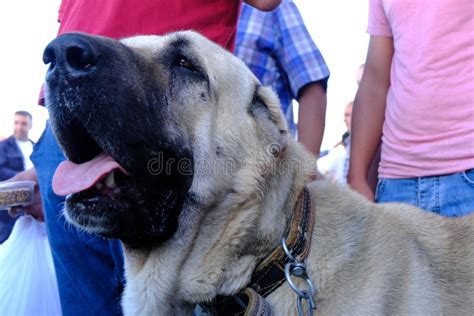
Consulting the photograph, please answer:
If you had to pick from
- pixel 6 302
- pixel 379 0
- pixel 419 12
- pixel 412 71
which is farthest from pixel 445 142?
pixel 6 302

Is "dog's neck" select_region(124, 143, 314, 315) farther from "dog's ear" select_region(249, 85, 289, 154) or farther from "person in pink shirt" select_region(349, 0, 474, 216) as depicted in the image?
"person in pink shirt" select_region(349, 0, 474, 216)

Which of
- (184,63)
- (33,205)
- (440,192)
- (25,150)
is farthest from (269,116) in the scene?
(25,150)

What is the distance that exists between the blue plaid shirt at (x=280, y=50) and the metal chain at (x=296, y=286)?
163cm

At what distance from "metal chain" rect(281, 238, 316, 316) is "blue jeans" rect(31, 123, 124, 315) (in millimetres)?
1085

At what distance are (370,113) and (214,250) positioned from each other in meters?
1.41

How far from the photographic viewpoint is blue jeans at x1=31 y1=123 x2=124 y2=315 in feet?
9.30

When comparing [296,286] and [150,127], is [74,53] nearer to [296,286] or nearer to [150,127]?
[150,127]

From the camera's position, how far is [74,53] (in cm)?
204

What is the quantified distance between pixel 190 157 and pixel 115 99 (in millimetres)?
407

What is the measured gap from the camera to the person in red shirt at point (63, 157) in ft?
8.87

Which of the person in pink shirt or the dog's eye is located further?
the person in pink shirt

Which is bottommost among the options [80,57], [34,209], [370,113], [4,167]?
[4,167]

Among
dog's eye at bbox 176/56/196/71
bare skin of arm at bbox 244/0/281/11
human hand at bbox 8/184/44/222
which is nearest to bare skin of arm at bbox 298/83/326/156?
bare skin of arm at bbox 244/0/281/11

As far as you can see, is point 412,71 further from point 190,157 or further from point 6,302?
point 6,302
